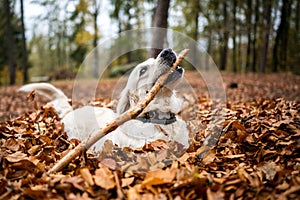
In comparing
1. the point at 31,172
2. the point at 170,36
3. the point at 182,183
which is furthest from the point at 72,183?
the point at 170,36

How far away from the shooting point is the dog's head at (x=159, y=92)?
2.64 metres

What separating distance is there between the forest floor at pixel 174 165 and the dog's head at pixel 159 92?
1.27ft

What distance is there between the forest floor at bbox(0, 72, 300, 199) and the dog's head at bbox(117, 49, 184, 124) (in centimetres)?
39

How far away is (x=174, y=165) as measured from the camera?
80.7 inches

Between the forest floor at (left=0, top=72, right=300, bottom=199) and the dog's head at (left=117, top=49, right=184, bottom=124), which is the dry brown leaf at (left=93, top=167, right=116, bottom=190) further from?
the dog's head at (left=117, top=49, right=184, bottom=124)

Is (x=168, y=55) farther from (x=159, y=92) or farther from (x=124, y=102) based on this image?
(x=124, y=102)

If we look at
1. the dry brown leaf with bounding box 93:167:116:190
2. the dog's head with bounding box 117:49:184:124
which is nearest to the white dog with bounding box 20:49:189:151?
the dog's head with bounding box 117:49:184:124

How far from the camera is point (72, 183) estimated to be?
1.76 meters

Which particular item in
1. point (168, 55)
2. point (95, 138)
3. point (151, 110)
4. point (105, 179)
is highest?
point (168, 55)

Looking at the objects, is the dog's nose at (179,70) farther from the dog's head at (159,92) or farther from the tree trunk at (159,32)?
the tree trunk at (159,32)

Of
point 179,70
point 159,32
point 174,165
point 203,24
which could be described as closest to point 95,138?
point 174,165

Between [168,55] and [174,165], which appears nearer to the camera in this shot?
[174,165]

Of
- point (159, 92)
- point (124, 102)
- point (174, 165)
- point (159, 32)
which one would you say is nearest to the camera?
point (174, 165)

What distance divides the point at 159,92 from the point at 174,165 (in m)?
0.92
